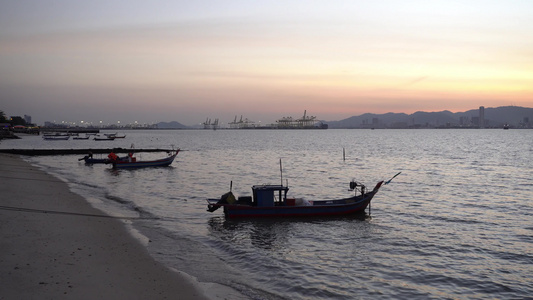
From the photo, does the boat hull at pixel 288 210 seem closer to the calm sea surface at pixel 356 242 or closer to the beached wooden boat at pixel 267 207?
the beached wooden boat at pixel 267 207

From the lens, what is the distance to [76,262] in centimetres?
1091

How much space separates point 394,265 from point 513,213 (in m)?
13.3

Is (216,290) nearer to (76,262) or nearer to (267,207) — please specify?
(76,262)

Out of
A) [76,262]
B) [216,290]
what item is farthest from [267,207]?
[76,262]

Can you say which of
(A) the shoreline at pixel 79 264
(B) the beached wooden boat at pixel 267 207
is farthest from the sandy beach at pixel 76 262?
(B) the beached wooden boat at pixel 267 207

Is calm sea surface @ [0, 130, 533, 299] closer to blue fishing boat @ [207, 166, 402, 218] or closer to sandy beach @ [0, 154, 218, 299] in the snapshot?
blue fishing boat @ [207, 166, 402, 218]

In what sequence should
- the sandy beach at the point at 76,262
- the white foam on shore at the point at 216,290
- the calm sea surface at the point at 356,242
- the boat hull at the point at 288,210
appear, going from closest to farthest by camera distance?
1. the sandy beach at the point at 76,262
2. the white foam on shore at the point at 216,290
3. the calm sea surface at the point at 356,242
4. the boat hull at the point at 288,210

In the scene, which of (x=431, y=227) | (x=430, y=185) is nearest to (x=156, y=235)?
(x=431, y=227)

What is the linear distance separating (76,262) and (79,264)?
0.65 ft

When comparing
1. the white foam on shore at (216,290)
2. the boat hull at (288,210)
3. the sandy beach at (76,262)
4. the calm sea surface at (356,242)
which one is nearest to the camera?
the sandy beach at (76,262)

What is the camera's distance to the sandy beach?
9102mm

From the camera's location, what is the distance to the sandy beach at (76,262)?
9.10 metres

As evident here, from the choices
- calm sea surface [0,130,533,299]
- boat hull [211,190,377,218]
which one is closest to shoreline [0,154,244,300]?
calm sea surface [0,130,533,299]

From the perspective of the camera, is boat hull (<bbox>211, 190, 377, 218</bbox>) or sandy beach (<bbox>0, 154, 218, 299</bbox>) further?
boat hull (<bbox>211, 190, 377, 218</bbox>)
